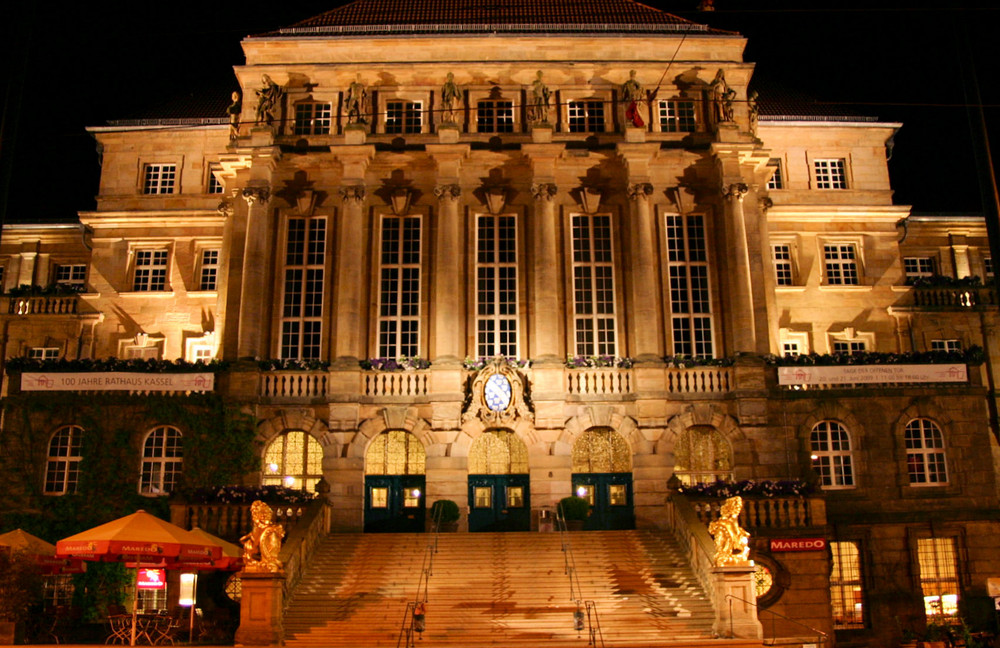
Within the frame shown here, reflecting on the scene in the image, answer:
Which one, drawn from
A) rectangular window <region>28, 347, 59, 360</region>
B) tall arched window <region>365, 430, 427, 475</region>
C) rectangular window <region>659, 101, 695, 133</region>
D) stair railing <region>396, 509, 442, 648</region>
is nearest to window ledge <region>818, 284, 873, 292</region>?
rectangular window <region>659, 101, 695, 133</region>

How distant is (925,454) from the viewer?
96.5ft

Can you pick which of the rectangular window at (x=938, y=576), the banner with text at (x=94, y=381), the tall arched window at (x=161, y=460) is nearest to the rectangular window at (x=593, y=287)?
the rectangular window at (x=938, y=576)

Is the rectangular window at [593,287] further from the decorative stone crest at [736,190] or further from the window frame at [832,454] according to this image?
the window frame at [832,454]

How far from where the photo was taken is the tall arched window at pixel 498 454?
3080 centimetres

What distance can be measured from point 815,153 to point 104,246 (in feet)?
104

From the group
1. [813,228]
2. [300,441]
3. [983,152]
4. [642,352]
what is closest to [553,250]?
[642,352]

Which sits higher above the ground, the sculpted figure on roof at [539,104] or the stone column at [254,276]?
the sculpted figure on roof at [539,104]

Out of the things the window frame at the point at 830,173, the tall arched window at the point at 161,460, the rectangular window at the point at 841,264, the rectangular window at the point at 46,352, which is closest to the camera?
the tall arched window at the point at 161,460

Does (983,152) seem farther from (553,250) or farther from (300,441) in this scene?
(300,441)

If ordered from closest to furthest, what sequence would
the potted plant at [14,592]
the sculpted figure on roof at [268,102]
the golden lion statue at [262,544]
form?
1. the golden lion statue at [262,544]
2. the potted plant at [14,592]
3. the sculpted figure on roof at [268,102]

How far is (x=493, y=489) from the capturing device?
30516 mm

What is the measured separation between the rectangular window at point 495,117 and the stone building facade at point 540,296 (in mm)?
87

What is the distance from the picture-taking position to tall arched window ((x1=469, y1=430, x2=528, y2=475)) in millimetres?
30797

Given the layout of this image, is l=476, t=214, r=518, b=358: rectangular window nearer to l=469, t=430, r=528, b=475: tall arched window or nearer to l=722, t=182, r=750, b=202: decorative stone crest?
l=469, t=430, r=528, b=475: tall arched window
